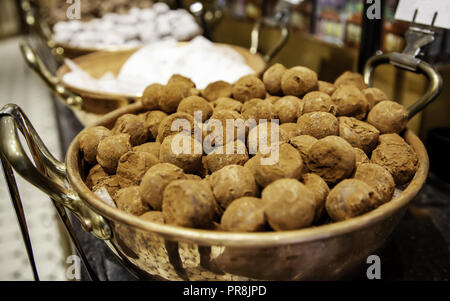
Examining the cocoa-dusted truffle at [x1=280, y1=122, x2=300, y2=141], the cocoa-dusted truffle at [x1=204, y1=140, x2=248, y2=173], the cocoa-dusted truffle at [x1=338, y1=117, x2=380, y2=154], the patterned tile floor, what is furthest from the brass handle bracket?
the patterned tile floor

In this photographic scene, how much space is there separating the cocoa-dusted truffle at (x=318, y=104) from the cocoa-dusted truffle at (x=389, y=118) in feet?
0.25

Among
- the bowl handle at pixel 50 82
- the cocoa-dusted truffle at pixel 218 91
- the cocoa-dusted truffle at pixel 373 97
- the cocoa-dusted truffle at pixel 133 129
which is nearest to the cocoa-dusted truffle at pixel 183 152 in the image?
the cocoa-dusted truffle at pixel 133 129

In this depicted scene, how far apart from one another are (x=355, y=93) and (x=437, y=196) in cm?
41

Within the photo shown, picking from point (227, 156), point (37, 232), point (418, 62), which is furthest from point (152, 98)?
point (37, 232)

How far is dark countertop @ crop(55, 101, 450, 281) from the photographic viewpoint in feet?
2.26

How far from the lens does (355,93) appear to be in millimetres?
667

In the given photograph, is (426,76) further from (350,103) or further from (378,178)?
(378,178)

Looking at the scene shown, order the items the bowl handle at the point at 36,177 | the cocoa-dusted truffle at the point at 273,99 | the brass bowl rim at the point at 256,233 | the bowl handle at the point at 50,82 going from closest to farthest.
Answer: the brass bowl rim at the point at 256,233 < the bowl handle at the point at 36,177 < the cocoa-dusted truffle at the point at 273,99 < the bowl handle at the point at 50,82

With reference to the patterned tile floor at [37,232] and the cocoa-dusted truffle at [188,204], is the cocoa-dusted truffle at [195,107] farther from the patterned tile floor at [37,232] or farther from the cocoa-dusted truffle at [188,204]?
the patterned tile floor at [37,232]

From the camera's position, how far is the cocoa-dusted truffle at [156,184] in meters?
0.51

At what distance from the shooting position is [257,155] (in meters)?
0.54

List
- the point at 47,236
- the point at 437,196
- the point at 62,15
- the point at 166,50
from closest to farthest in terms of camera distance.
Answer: the point at 437,196 < the point at 166,50 < the point at 47,236 < the point at 62,15
